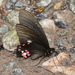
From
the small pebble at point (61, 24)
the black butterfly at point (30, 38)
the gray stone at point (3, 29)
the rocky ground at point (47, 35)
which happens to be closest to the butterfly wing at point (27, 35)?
the black butterfly at point (30, 38)

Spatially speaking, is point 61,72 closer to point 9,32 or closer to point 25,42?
point 25,42

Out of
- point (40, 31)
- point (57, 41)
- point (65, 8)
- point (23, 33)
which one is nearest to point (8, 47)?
point (23, 33)

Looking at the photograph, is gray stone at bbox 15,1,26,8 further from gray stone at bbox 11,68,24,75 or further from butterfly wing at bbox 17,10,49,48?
gray stone at bbox 11,68,24,75

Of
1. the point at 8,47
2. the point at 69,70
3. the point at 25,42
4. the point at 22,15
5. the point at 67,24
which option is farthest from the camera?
the point at 67,24

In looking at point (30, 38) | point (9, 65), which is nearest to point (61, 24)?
point (30, 38)

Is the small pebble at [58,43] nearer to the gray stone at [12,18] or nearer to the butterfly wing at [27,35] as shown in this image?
the butterfly wing at [27,35]

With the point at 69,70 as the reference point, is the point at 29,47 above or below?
above

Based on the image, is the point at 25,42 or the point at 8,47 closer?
the point at 25,42
